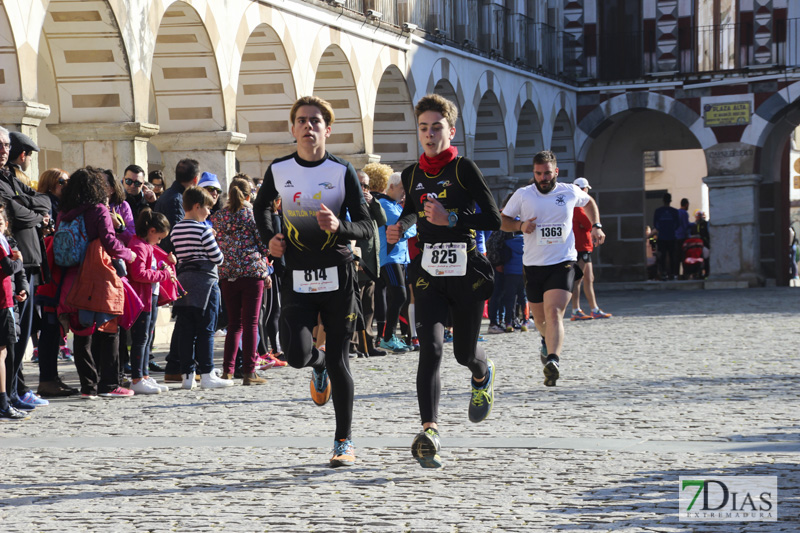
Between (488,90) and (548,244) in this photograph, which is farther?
(488,90)

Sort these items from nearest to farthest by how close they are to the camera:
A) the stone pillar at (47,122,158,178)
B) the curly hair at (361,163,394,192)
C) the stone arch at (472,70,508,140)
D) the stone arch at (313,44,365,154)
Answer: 1. the curly hair at (361,163,394,192)
2. the stone pillar at (47,122,158,178)
3. the stone arch at (313,44,365,154)
4. the stone arch at (472,70,508,140)

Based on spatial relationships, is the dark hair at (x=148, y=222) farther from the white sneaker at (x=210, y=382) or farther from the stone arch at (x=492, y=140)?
the stone arch at (x=492, y=140)

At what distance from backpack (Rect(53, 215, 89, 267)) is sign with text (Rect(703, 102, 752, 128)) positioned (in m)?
22.4

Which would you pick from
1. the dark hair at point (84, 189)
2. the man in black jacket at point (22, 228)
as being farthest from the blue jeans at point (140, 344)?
the dark hair at point (84, 189)

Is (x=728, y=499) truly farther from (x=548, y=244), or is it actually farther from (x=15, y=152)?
(x=15, y=152)

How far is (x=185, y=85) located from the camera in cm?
1641

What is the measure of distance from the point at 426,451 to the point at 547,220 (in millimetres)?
3900

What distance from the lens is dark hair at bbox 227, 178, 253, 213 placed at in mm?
10089

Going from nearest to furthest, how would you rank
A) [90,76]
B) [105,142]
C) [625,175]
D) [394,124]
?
[105,142] < [90,76] < [394,124] < [625,175]

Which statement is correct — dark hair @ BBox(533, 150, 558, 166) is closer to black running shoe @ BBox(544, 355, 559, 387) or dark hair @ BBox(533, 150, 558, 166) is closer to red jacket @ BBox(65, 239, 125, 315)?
black running shoe @ BBox(544, 355, 559, 387)

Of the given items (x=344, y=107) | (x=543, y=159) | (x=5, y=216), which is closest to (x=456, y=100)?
(x=344, y=107)

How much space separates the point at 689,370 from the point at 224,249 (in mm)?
3731

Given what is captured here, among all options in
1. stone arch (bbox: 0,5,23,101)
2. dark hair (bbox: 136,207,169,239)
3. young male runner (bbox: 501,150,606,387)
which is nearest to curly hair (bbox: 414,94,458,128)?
young male runner (bbox: 501,150,606,387)

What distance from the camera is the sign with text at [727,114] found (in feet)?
96.0
